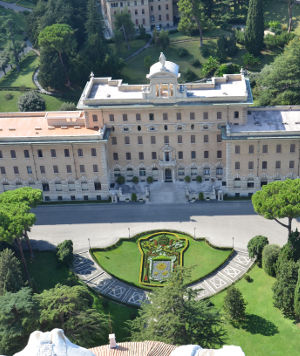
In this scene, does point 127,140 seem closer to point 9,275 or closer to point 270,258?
point 270,258

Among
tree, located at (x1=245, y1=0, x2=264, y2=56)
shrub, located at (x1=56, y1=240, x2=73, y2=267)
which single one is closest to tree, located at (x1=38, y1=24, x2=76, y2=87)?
tree, located at (x1=245, y1=0, x2=264, y2=56)

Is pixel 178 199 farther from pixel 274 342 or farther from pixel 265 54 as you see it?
pixel 265 54

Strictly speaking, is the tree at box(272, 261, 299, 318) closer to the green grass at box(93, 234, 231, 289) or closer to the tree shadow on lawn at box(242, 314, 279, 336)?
A: the tree shadow on lawn at box(242, 314, 279, 336)

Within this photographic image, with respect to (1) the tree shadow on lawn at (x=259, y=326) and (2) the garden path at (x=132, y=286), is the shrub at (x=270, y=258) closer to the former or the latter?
(2) the garden path at (x=132, y=286)

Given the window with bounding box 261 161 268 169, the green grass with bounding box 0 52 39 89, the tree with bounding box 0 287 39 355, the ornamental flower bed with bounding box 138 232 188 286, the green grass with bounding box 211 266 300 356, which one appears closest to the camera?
the tree with bounding box 0 287 39 355

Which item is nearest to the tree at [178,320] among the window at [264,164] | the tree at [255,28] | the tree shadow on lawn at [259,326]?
the tree shadow on lawn at [259,326]

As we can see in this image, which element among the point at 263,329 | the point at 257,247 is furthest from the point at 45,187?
the point at 263,329
